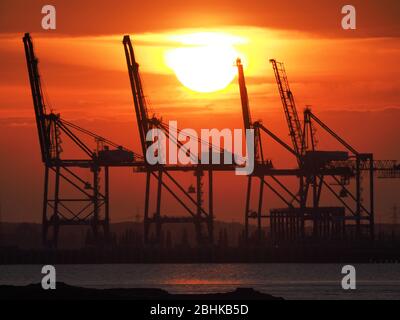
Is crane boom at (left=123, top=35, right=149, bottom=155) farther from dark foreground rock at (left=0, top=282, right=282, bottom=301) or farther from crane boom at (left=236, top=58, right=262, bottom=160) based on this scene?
dark foreground rock at (left=0, top=282, right=282, bottom=301)

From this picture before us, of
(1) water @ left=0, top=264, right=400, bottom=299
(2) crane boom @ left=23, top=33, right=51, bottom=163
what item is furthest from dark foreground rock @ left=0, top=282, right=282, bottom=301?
(2) crane boom @ left=23, top=33, right=51, bottom=163

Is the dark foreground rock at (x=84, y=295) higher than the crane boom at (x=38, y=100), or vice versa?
the crane boom at (x=38, y=100)

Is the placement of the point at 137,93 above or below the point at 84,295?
above

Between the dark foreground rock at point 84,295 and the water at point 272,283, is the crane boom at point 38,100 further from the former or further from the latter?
the dark foreground rock at point 84,295

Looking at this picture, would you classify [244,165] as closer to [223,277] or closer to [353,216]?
[353,216]

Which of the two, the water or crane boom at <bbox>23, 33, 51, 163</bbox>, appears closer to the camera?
the water

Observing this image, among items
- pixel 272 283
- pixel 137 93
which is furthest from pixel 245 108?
pixel 272 283

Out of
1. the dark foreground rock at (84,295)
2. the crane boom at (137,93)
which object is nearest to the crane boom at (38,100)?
the crane boom at (137,93)

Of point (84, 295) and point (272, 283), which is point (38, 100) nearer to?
point (272, 283)

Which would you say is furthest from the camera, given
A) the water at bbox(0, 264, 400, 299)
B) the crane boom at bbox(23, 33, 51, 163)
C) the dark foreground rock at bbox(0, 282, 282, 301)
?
the crane boom at bbox(23, 33, 51, 163)

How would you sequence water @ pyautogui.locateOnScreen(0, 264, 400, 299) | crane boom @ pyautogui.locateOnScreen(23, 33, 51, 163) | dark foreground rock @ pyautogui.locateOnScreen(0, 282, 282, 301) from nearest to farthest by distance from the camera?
1. dark foreground rock @ pyautogui.locateOnScreen(0, 282, 282, 301)
2. water @ pyautogui.locateOnScreen(0, 264, 400, 299)
3. crane boom @ pyautogui.locateOnScreen(23, 33, 51, 163)
